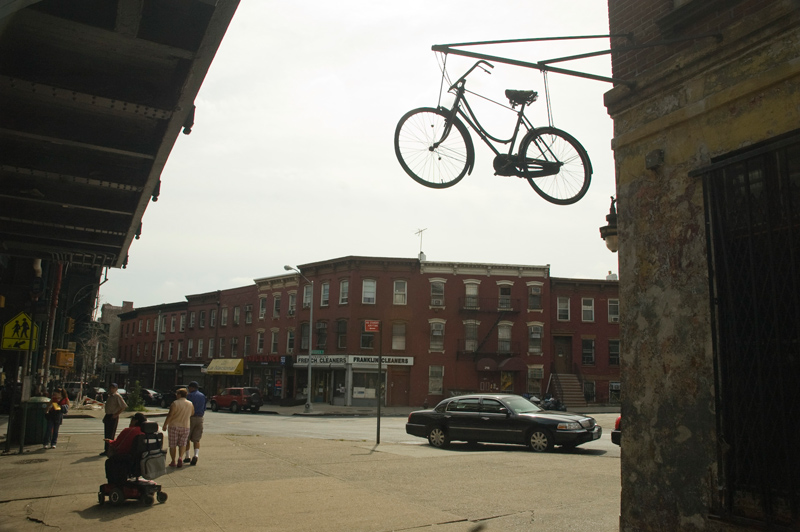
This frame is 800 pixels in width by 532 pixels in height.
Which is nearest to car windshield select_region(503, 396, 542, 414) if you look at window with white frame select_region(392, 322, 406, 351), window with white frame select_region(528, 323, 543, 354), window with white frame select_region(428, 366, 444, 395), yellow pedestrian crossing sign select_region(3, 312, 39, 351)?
yellow pedestrian crossing sign select_region(3, 312, 39, 351)

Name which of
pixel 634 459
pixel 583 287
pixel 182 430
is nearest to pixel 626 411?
pixel 634 459

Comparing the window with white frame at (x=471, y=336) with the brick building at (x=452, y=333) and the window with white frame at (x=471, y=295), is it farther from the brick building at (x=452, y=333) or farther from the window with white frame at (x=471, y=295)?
the window with white frame at (x=471, y=295)

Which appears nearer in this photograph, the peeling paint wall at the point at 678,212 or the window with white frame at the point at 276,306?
the peeling paint wall at the point at 678,212

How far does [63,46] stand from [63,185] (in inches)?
154

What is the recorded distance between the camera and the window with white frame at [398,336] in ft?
148

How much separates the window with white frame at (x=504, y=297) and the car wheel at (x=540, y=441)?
1184 inches

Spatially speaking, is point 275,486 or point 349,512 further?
point 275,486

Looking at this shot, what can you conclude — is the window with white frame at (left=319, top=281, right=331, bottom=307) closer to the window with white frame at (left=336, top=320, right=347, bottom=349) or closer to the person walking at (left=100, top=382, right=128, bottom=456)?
the window with white frame at (left=336, top=320, right=347, bottom=349)

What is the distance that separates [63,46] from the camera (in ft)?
22.1

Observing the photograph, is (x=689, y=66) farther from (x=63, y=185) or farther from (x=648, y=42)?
(x=63, y=185)

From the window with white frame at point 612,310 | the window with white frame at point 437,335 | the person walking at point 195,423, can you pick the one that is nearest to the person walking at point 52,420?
the person walking at point 195,423

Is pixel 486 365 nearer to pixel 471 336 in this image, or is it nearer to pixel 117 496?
pixel 471 336

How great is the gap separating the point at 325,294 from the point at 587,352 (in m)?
20.3

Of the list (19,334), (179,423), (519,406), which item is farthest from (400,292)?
(179,423)
